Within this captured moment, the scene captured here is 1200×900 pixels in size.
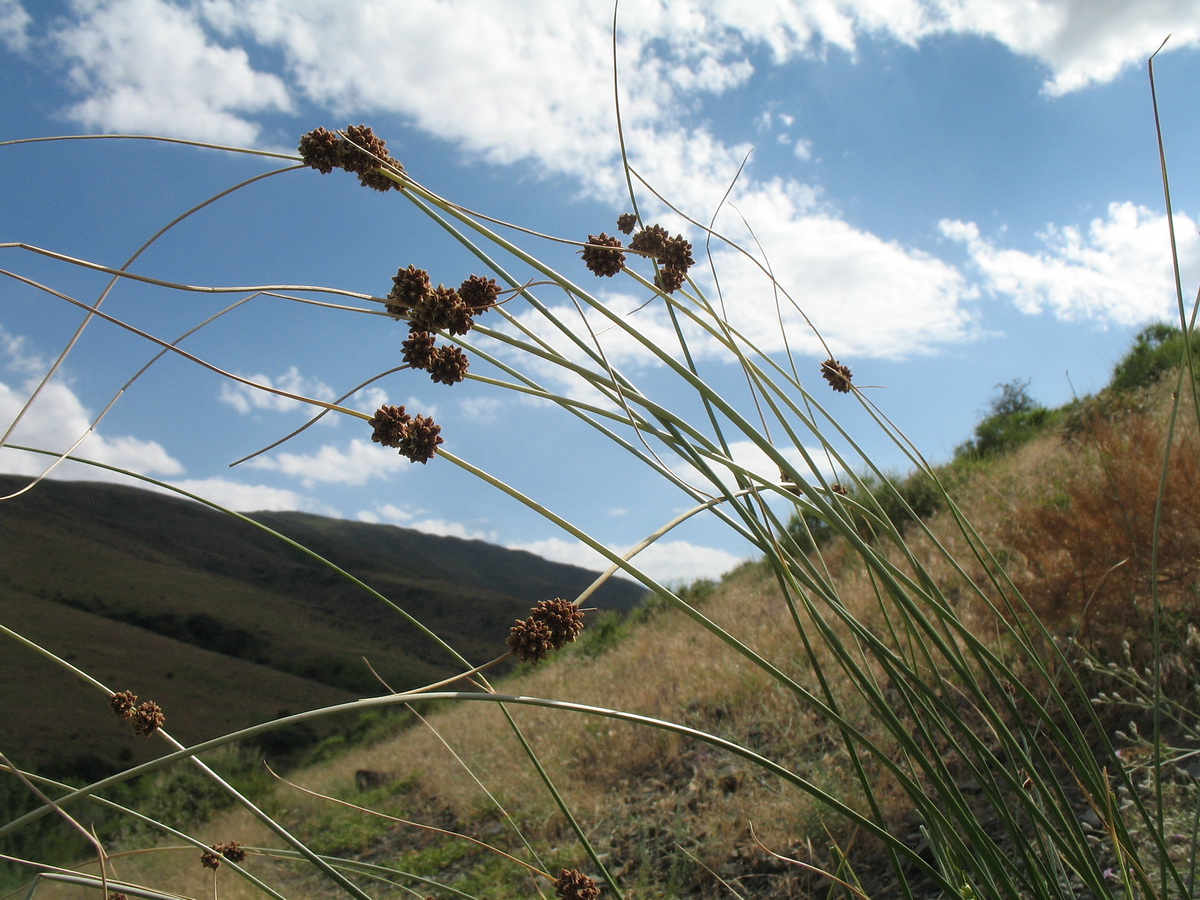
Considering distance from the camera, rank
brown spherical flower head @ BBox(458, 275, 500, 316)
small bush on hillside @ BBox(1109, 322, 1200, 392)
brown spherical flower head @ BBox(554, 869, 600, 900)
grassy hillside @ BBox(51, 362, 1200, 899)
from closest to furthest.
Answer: brown spherical flower head @ BBox(458, 275, 500, 316) < brown spherical flower head @ BBox(554, 869, 600, 900) < grassy hillside @ BBox(51, 362, 1200, 899) < small bush on hillside @ BBox(1109, 322, 1200, 392)

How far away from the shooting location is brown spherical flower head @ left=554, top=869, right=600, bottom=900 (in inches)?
33.8

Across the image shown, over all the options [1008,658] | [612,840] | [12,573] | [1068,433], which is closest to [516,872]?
[612,840]

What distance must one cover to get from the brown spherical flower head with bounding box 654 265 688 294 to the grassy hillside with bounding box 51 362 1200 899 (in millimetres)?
496

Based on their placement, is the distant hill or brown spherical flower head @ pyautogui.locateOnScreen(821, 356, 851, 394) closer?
brown spherical flower head @ pyautogui.locateOnScreen(821, 356, 851, 394)

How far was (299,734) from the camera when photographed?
11586 mm

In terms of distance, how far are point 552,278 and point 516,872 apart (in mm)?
4101

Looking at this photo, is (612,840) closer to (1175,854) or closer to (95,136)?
(1175,854)

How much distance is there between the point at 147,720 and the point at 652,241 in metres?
0.98

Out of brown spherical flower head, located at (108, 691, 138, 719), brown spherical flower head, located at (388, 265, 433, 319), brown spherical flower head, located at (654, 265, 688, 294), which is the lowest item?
brown spherical flower head, located at (108, 691, 138, 719)

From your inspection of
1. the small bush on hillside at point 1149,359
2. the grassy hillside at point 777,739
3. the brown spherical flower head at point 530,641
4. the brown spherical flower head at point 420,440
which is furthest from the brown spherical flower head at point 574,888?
the small bush on hillside at point 1149,359

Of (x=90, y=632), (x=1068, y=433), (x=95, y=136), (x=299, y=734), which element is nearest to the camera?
(x=95, y=136)

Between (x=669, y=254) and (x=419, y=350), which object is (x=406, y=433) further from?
(x=669, y=254)

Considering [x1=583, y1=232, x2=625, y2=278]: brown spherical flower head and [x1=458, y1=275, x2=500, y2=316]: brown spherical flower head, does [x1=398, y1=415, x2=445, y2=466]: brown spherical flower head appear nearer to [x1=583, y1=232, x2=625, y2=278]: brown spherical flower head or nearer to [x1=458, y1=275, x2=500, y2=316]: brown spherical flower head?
[x1=458, y1=275, x2=500, y2=316]: brown spherical flower head

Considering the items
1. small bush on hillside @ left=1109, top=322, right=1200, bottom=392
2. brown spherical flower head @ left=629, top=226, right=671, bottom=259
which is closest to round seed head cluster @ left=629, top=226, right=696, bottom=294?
brown spherical flower head @ left=629, top=226, right=671, bottom=259
